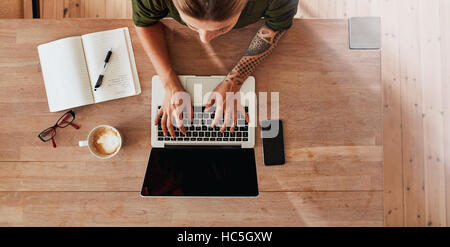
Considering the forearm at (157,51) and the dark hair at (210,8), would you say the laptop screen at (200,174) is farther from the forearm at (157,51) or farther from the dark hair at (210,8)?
the dark hair at (210,8)

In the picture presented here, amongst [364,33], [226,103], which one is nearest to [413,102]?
[364,33]

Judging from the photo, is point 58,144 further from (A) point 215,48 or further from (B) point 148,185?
(A) point 215,48

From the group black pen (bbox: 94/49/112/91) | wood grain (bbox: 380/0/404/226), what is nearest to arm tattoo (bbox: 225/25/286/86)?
black pen (bbox: 94/49/112/91)

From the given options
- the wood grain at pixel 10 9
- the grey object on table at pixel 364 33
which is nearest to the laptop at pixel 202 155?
the grey object on table at pixel 364 33

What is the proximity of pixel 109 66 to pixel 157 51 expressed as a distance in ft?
0.59

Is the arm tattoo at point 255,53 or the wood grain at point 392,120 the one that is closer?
the arm tattoo at point 255,53

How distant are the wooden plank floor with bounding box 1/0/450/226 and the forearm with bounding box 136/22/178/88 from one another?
0.77 meters

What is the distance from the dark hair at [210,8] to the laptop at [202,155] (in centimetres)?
32

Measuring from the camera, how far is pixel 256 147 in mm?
869

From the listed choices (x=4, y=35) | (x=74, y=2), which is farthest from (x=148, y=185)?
(x=74, y=2)

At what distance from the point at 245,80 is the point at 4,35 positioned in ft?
2.70

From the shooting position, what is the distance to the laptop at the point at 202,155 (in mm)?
777

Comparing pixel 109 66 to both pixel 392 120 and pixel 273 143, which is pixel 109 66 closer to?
pixel 273 143

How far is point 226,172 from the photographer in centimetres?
79
